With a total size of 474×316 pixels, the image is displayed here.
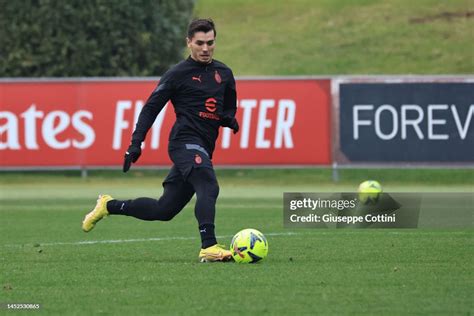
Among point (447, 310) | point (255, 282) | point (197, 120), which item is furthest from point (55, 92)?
point (447, 310)

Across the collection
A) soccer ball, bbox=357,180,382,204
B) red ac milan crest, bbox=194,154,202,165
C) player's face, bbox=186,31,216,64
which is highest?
player's face, bbox=186,31,216,64

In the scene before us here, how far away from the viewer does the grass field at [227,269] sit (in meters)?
8.98

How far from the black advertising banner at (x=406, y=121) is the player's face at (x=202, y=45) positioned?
41.7 ft

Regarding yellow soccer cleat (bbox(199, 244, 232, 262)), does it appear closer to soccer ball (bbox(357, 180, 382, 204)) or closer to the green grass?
soccer ball (bbox(357, 180, 382, 204))

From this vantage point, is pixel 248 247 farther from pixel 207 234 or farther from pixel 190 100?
pixel 190 100

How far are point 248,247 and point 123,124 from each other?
13.6m

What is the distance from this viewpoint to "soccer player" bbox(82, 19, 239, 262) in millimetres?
11727

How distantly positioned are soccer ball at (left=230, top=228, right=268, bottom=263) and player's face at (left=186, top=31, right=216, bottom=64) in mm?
1640

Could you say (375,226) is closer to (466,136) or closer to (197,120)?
(197,120)

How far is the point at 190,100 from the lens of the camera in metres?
12.0

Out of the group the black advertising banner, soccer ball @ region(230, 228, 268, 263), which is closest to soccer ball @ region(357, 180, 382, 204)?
the black advertising banner

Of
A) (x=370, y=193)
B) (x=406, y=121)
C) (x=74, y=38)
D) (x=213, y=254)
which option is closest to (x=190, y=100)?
(x=213, y=254)

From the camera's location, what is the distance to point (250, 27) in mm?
51281

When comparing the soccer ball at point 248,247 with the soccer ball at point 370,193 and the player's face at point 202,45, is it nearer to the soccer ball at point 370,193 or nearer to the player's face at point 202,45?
the player's face at point 202,45
